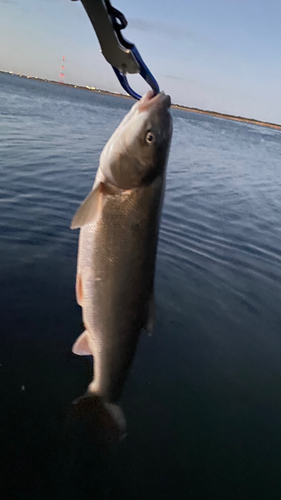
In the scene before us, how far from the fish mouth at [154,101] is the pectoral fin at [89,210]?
675 mm

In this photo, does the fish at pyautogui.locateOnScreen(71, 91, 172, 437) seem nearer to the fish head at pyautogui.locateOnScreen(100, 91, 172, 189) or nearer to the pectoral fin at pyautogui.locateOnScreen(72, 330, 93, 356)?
the fish head at pyautogui.locateOnScreen(100, 91, 172, 189)

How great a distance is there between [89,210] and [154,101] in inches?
37.6

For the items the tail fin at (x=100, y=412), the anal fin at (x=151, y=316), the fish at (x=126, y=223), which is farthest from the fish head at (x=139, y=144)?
the tail fin at (x=100, y=412)

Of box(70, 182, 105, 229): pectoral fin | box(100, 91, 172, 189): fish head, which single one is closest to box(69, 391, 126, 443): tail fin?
box(70, 182, 105, 229): pectoral fin

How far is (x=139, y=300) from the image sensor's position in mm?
2877

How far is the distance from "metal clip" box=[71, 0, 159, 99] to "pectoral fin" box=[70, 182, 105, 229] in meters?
0.93

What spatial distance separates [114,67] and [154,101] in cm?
50

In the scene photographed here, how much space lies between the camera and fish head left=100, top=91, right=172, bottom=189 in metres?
2.70

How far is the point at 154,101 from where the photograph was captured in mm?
2705

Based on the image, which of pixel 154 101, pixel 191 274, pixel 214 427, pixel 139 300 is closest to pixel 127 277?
pixel 139 300

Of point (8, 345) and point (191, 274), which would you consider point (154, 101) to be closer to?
point (8, 345)

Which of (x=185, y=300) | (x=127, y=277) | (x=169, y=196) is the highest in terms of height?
(x=127, y=277)

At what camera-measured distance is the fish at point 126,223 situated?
2721 mm

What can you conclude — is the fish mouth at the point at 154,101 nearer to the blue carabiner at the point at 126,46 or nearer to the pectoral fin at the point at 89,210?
the blue carabiner at the point at 126,46
